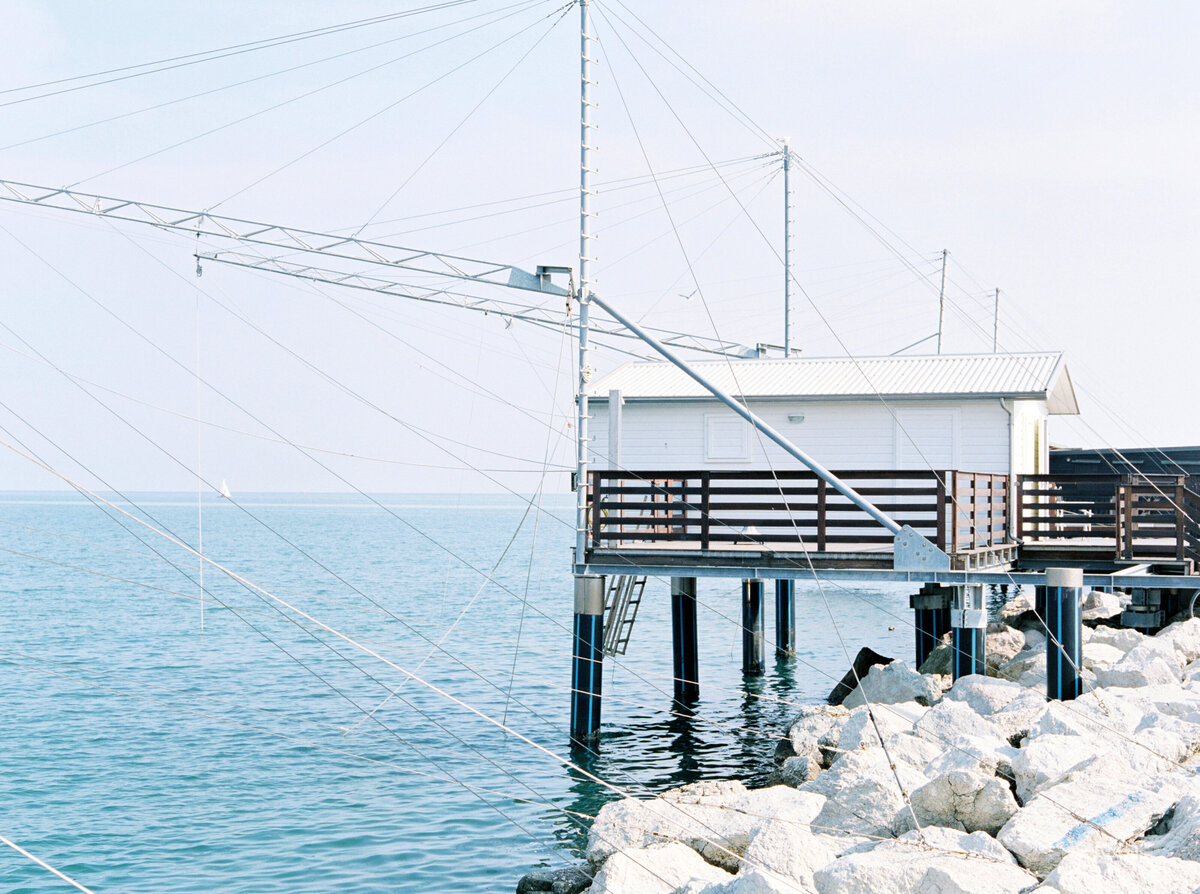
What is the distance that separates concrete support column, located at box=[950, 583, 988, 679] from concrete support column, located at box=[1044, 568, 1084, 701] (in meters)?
1.24

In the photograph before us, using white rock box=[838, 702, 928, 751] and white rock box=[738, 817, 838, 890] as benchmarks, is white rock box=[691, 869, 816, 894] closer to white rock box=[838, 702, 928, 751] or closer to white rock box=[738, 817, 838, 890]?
white rock box=[738, 817, 838, 890]

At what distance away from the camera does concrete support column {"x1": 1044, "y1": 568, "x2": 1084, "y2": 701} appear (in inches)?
631

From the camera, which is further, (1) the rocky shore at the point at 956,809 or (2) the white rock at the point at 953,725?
(2) the white rock at the point at 953,725

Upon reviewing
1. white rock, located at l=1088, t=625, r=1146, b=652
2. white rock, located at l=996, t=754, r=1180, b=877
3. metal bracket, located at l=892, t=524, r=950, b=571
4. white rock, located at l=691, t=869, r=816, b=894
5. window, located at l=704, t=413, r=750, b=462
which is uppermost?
window, located at l=704, t=413, r=750, b=462

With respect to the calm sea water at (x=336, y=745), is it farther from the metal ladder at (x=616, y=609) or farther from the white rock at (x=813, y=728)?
the white rock at (x=813, y=728)

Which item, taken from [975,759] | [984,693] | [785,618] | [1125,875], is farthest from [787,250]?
[1125,875]

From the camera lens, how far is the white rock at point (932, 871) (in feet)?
28.5

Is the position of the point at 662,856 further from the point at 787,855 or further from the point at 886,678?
the point at 886,678

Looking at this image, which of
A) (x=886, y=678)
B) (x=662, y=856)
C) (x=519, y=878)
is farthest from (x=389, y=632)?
(x=662, y=856)

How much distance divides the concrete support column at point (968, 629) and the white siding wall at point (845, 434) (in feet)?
21.4

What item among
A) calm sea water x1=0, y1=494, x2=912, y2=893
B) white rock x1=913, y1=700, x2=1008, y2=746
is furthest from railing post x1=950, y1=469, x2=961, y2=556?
calm sea water x1=0, y1=494, x2=912, y2=893

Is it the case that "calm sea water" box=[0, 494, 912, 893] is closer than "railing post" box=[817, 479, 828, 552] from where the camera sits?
Yes

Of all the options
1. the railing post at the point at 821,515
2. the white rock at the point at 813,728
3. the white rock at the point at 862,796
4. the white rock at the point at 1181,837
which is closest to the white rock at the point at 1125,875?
the white rock at the point at 1181,837


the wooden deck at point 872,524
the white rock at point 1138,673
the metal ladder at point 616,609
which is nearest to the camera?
the white rock at point 1138,673
